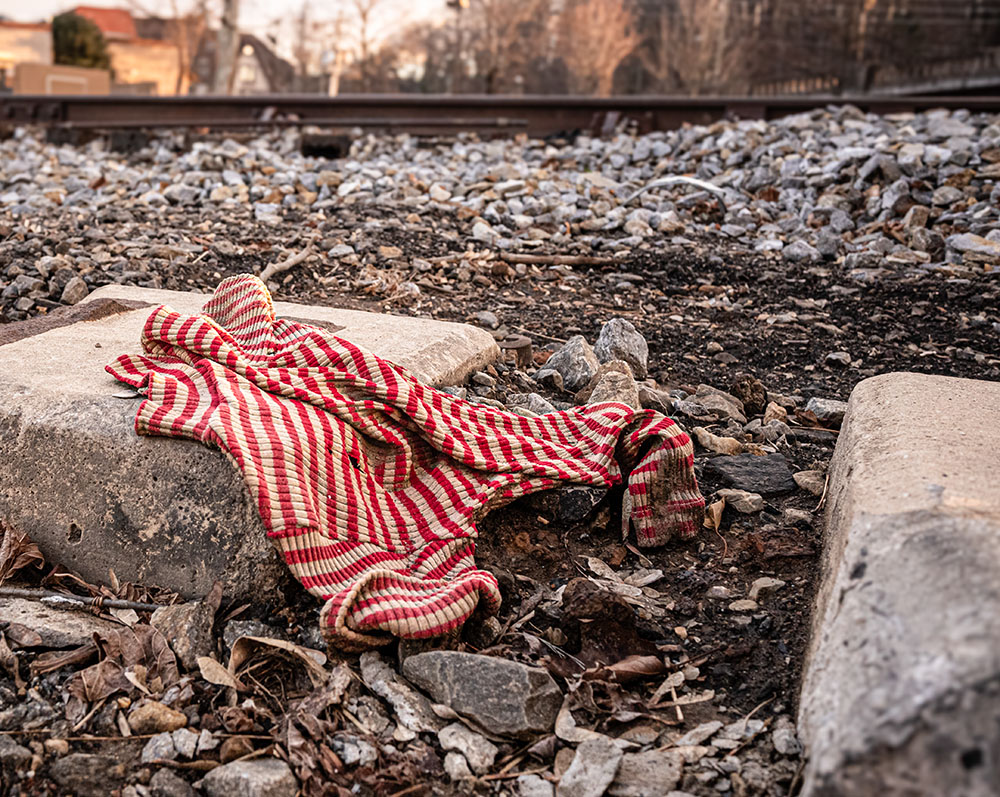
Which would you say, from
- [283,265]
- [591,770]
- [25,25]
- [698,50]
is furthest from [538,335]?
[25,25]

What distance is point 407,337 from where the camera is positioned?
3.01m

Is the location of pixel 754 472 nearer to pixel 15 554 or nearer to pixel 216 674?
pixel 216 674

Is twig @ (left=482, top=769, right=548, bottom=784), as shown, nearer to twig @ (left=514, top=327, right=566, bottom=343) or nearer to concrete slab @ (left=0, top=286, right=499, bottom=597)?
concrete slab @ (left=0, top=286, right=499, bottom=597)

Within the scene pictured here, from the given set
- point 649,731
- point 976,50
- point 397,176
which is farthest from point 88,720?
point 976,50

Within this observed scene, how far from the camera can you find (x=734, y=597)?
2188 millimetres

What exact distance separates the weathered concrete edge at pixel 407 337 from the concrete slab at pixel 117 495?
0.84 meters

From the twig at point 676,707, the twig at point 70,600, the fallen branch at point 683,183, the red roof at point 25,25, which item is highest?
the red roof at point 25,25

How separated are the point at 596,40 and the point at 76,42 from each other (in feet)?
67.2

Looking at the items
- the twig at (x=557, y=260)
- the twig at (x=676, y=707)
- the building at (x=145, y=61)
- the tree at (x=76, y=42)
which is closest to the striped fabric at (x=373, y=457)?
the twig at (x=676, y=707)

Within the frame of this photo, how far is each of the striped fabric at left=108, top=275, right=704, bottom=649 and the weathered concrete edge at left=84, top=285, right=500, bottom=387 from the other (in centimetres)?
30

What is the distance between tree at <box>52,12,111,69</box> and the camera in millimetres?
34938

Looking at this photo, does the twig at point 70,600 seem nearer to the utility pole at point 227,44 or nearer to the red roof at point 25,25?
the utility pole at point 227,44

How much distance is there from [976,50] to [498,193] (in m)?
29.0

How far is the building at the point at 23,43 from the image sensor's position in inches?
1462
